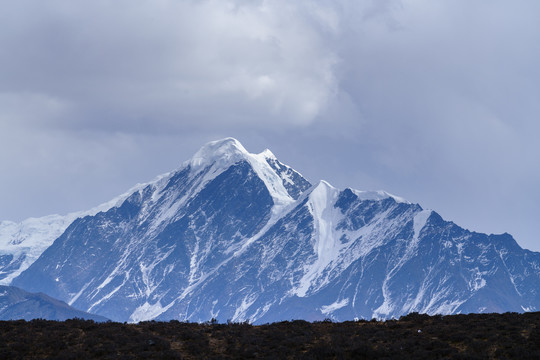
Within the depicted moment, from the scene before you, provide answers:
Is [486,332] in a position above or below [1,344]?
above

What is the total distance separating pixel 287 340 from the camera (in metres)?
60.0

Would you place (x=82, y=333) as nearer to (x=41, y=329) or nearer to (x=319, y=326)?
(x=41, y=329)

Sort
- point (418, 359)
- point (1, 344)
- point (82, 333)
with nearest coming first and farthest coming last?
point (418, 359) < point (1, 344) < point (82, 333)

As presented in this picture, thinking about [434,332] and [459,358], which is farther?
[434,332]

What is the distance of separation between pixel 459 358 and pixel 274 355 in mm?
10900

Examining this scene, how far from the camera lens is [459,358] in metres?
53.4

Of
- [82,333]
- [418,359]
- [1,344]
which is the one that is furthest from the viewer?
[82,333]

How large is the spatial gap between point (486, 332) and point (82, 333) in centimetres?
2705

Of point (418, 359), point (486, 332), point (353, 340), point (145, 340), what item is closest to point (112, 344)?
point (145, 340)

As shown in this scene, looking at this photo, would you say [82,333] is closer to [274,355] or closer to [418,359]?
[274,355]

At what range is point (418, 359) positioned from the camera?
5338 cm

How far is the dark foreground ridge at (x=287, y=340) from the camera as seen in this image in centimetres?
5581

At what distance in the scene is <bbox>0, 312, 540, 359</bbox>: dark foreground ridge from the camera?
55.8 m

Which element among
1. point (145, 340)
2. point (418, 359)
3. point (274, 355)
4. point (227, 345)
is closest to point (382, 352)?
point (418, 359)
